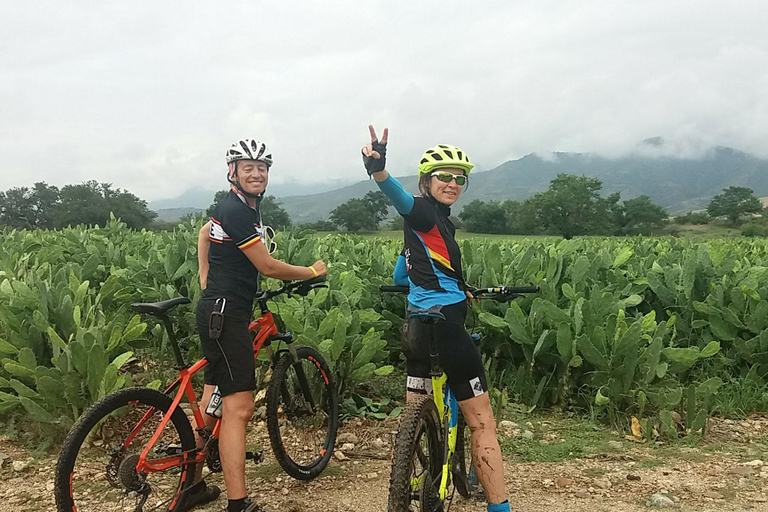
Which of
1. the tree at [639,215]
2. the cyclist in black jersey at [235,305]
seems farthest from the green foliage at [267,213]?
the tree at [639,215]

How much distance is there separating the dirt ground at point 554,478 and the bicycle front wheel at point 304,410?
0.17 m

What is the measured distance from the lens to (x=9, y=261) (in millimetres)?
6609

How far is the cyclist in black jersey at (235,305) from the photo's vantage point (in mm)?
3250

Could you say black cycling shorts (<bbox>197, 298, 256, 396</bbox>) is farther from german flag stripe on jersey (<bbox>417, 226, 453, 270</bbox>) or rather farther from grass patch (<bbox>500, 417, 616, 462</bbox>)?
grass patch (<bbox>500, 417, 616, 462</bbox>)

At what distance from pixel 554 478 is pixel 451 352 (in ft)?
5.45

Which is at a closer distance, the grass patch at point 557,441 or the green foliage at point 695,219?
the grass patch at point 557,441

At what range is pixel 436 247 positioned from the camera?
304cm

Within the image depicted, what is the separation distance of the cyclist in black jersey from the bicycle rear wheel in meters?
1.11

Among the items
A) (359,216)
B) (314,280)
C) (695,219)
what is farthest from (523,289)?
(695,219)

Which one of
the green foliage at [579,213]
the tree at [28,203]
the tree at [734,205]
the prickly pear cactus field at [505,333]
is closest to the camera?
the prickly pear cactus field at [505,333]

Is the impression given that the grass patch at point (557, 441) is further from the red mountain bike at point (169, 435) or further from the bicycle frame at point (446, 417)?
the red mountain bike at point (169, 435)

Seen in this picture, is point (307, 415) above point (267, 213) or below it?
below

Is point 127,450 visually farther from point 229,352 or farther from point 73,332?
point 73,332

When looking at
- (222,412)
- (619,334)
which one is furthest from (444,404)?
(619,334)
